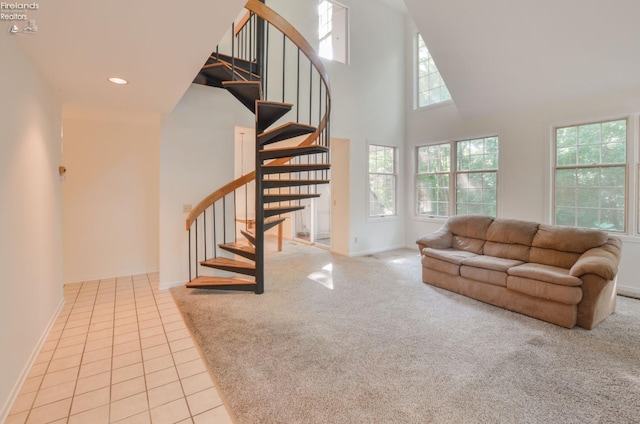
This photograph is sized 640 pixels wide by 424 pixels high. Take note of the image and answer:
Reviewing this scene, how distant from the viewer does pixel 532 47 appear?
3838 millimetres

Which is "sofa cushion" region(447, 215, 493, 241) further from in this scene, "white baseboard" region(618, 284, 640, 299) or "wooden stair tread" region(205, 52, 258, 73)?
"wooden stair tread" region(205, 52, 258, 73)

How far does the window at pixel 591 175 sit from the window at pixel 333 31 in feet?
12.6

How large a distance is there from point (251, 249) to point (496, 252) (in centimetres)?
316

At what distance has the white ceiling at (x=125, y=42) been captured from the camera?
1.65 meters

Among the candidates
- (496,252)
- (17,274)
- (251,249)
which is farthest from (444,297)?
(17,274)

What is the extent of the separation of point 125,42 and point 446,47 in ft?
14.2

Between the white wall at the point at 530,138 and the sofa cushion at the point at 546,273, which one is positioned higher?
the white wall at the point at 530,138

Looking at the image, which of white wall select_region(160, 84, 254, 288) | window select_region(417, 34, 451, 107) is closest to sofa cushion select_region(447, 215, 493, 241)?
window select_region(417, 34, 451, 107)

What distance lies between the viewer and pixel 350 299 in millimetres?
3471

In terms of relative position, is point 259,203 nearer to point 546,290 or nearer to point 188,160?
point 188,160

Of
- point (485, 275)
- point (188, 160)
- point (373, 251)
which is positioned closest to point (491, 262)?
point (485, 275)

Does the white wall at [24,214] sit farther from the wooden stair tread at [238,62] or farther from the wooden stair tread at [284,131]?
the wooden stair tread at [284,131]

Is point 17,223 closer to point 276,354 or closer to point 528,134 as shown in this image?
point 276,354

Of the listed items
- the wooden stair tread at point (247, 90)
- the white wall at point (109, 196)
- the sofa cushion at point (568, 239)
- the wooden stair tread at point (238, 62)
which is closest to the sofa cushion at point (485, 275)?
the sofa cushion at point (568, 239)
